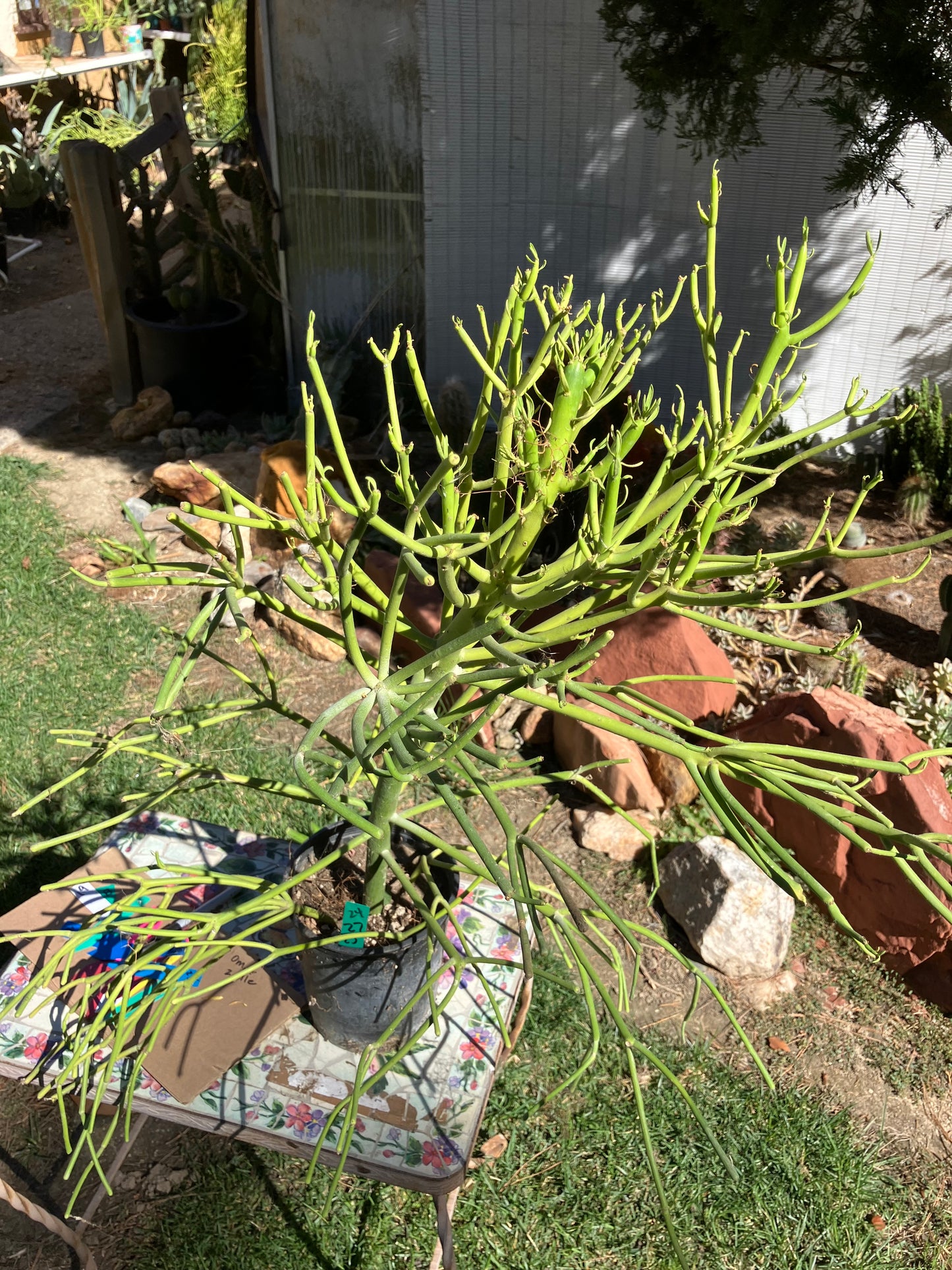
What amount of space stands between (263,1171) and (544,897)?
932 millimetres

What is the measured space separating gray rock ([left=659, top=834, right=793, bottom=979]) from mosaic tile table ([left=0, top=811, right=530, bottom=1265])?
106 cm

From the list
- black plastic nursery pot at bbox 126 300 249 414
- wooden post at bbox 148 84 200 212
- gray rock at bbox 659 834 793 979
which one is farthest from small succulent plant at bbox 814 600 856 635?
wooden post at bbox 148 84 200 212

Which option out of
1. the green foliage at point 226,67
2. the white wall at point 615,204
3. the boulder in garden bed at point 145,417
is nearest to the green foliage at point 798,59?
the white wall at point 615,204

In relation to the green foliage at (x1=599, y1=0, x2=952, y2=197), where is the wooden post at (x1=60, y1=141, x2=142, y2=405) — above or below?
below

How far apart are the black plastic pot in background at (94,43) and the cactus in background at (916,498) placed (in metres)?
9.53

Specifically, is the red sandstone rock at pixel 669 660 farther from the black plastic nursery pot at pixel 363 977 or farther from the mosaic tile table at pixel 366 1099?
the black plastic nursery pot at pixel 363 977

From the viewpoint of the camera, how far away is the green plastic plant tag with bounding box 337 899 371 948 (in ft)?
5.46

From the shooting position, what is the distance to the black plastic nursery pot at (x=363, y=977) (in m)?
1.69

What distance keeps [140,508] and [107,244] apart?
1997mm

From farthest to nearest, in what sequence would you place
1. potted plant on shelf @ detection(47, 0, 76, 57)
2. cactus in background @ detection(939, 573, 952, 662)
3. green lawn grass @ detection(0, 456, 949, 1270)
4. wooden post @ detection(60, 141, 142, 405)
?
potted plant on shelf @ detection(47, 0, 76, 57)
wooden post @ detection(60, 141, 142, 405)
cactus in background @ detection(939, 573, 952, 662)
green lawn grass @ detection(0, 456, 949, 1270)

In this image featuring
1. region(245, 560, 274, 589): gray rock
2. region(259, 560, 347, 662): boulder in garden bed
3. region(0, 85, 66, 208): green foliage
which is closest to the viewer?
region(259, 560, 347, 662): boulder in garden bed

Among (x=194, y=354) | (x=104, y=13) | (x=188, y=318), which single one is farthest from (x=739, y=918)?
(x=104, y=13)

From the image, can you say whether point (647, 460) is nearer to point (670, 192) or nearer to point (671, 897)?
point (670, 192)

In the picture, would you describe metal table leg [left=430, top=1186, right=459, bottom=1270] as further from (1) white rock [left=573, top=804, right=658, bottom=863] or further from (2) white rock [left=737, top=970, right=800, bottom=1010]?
(1) white rock [left=573, top=804, right=658, bottom=863]
